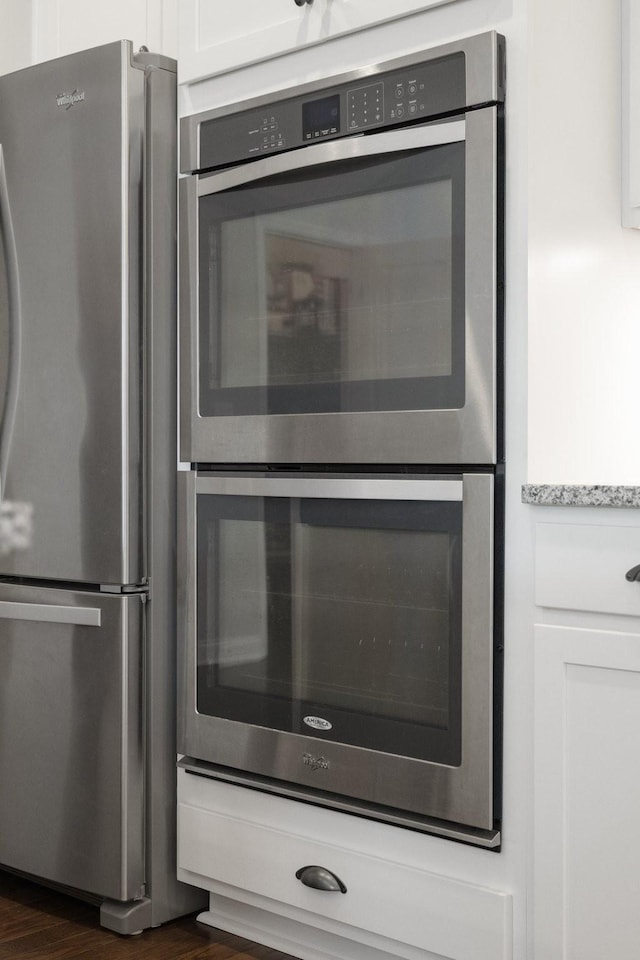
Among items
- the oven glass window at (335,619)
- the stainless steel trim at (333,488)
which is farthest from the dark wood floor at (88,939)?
the stainless steel trim at (333,488)

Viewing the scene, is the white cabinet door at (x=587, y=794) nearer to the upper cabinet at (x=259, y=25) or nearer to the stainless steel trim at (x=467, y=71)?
the stainless steel trim at (x=467, y=71)

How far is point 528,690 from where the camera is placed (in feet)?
4.90

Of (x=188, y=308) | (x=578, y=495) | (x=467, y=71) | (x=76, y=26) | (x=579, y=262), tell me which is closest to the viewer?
(x=578, y=495)

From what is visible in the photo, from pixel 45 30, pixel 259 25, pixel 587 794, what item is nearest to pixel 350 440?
pixel 587 794

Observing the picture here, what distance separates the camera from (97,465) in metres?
1.95

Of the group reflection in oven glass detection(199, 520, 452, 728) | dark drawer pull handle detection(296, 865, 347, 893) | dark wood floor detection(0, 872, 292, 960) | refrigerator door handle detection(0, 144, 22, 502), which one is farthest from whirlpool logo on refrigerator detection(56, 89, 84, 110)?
dark wood floor detection(0, 872, 292, 960)

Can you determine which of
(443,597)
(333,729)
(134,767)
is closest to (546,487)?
(443,597)

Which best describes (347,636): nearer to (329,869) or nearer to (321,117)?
(329,869)

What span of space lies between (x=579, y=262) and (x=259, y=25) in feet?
2.39

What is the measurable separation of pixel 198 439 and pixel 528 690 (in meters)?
0.78

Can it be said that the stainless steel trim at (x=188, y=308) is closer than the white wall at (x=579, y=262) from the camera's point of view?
No

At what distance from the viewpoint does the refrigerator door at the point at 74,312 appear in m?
1.92

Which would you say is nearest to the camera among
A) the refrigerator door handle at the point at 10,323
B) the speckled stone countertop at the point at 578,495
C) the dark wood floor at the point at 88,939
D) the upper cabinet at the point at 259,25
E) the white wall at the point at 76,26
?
the speckled stone countertop at the point at 578,495

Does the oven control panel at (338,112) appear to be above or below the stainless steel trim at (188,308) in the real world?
above
